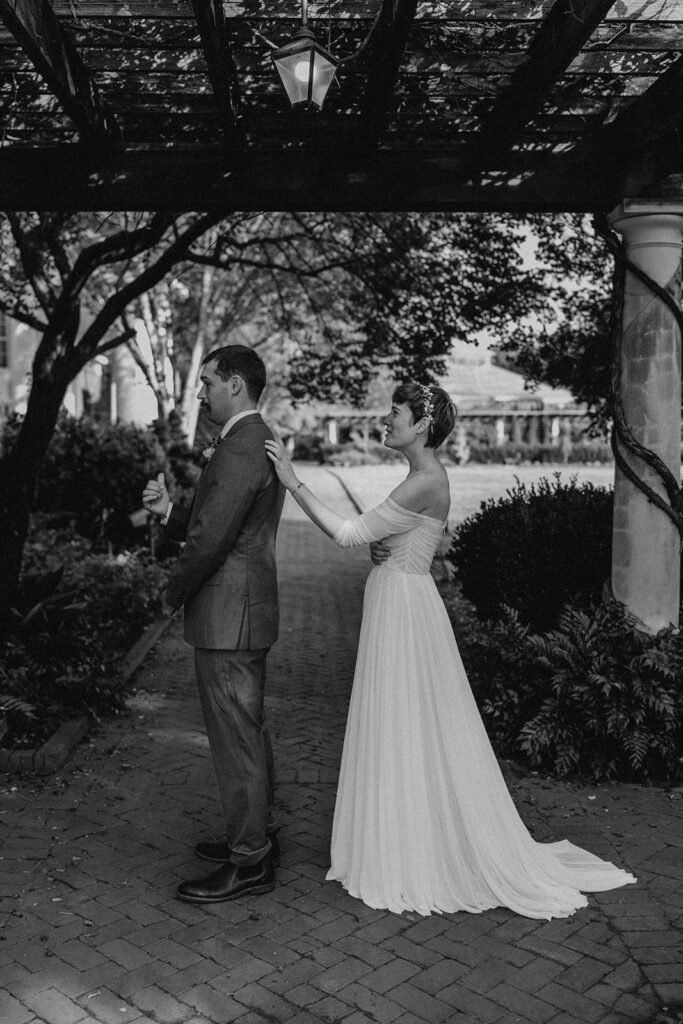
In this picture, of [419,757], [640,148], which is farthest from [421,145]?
[419,757]

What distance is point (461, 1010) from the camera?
310 centimetres

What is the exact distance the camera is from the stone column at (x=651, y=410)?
5605 mm

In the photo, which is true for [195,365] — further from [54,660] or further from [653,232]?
[653,232]

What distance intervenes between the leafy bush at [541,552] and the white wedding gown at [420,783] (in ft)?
8.40

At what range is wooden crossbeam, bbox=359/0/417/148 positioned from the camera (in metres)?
3.99

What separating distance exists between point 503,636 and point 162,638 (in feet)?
14.5

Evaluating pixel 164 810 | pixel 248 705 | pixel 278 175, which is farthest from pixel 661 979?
pixel 278 175

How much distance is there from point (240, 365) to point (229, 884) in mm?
2138

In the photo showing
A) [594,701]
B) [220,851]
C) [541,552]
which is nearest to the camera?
[220,851]

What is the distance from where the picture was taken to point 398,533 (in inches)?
156

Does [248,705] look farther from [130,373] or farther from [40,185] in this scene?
[130,373]

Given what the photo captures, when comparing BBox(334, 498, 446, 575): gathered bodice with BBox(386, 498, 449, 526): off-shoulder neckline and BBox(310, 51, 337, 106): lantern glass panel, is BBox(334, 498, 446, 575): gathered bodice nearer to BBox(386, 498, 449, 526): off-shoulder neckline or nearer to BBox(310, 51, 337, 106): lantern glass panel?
BBox(386, 498, 449, 526): off-shoulder neckline

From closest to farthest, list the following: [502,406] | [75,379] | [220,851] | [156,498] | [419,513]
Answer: [419,513], [156,498], [220,851], [75,379], [502,406]

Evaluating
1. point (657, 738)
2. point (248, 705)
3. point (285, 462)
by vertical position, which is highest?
point (285, 462)
